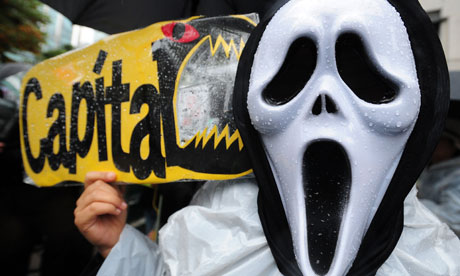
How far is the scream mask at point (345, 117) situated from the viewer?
2.16 feet

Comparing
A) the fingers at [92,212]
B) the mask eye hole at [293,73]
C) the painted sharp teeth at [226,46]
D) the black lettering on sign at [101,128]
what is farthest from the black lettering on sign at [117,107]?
the mask eye hole at [293,73]

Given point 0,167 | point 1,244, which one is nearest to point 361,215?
point 0,167

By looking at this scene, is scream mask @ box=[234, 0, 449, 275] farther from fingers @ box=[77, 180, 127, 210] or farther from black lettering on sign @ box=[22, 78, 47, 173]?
black lettering on sign @ box=[22, 78, 47, 173]

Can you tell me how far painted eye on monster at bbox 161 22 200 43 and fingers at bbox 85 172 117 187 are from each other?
0.49 m

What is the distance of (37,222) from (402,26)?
2.32 meters

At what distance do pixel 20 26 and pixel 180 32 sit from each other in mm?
8358

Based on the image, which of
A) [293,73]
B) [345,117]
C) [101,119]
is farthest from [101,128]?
[345,117]

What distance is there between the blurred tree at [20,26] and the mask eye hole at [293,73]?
26.0 ft

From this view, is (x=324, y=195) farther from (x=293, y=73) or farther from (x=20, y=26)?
(x=20, y=26)

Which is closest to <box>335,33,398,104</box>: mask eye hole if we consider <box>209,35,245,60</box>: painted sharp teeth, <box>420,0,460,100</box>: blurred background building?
<box>209,35,245,60</box>: painted sharp teeth

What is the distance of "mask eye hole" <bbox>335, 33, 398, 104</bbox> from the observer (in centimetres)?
68

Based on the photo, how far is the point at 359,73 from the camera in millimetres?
688

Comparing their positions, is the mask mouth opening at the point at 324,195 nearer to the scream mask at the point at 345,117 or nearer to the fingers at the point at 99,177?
the scream mask at the point at 345,117

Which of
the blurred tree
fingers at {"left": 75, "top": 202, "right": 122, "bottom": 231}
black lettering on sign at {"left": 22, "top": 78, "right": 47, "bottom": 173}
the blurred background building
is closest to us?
fingers at {"left": 75, "top": 202, "right": 122, "bottom": 231}
